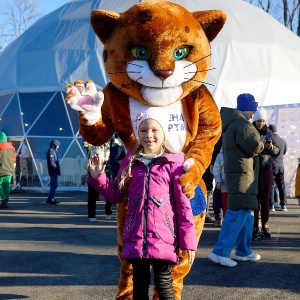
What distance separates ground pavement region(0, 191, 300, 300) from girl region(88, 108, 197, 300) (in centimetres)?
128

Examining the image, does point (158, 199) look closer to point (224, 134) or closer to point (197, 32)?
point (197, 32)

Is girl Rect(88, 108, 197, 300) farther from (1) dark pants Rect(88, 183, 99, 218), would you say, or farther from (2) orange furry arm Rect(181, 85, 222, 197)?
(1) dark pants Rect(88, 183, 99, 218)

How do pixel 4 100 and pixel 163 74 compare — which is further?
pixel 4 100

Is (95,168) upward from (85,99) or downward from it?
downward

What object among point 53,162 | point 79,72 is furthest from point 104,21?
point 79,72

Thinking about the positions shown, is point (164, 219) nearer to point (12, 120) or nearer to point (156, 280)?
point (156, 280)

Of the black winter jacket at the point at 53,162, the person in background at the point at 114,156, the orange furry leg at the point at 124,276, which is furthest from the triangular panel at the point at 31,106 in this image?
the orange furry leg at the point at 124,276

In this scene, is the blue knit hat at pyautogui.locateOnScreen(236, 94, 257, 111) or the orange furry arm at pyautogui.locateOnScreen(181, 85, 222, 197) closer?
the orange furry arm at pyautogui.locateOnScreen(181, 85, 222, 197)

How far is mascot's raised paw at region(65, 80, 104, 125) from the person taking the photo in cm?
355

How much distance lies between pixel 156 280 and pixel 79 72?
44.2 ft

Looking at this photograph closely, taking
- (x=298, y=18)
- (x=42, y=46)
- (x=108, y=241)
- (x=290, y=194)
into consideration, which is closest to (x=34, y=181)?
(x=42, y=46)

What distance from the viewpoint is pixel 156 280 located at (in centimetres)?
355

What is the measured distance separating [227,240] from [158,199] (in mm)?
2523

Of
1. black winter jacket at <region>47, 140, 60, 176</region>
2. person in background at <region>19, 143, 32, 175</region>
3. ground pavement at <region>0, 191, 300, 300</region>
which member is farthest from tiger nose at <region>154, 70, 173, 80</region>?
person in background at <region>19, 143, 32, 175</region>
